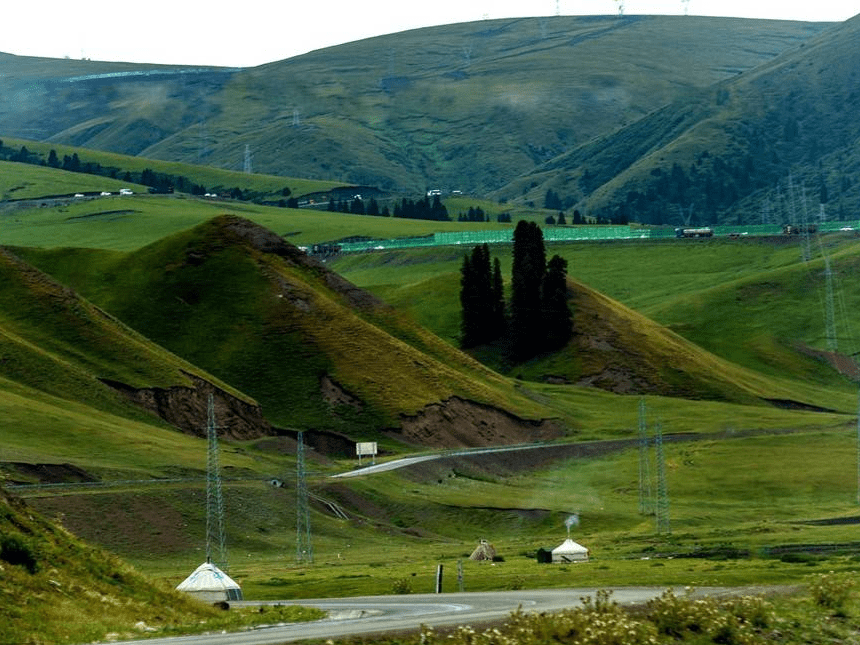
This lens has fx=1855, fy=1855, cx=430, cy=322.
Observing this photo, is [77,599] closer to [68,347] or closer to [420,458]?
[420,458]

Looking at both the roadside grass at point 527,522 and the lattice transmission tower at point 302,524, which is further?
the lattice transmission tower at point 302,524

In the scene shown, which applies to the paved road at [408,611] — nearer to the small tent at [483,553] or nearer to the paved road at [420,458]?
the small tent at [483,553]

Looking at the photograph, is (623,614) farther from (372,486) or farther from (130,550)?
(372,486)

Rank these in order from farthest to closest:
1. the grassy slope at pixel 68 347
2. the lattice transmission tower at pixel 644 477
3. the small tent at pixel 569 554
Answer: the grassy slope at pixel 68 347 → the lattice transmission tower at pixel 644 477 → the small tent at pixel 569 554

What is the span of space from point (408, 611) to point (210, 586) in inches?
661

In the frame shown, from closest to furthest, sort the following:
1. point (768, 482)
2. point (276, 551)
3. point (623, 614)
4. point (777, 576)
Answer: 1. point (623, 614)
2. point (777, 576)
3. point (276, 551)
4. point (768, 482)

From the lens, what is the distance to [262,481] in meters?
140

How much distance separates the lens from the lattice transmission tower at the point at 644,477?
152000mm

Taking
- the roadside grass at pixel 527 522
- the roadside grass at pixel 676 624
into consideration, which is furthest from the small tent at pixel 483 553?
the roadside grass at pixel 676 624

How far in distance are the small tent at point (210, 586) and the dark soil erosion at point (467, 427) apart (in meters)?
109

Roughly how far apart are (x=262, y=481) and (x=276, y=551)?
17414 millimetres

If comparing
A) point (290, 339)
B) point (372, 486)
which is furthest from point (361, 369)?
point (372, 486)

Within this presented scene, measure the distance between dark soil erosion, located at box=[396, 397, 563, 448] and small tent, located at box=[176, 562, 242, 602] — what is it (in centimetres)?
10925

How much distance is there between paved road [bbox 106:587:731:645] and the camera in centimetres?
4644
